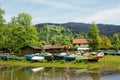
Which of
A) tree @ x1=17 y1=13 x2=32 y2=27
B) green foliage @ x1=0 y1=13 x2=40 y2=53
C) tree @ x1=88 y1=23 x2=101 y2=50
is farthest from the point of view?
tree @ x1=88 y1=23 x2=101 y2=50

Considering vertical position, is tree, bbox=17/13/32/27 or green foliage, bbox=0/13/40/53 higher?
tree, bbox=17/13/32/27

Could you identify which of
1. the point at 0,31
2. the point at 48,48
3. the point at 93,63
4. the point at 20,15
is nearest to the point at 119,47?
the point at 48,48

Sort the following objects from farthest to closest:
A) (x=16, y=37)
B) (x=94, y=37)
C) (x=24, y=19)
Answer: (x=94, y=37), (x=24, y=19), (x=16, y=37)

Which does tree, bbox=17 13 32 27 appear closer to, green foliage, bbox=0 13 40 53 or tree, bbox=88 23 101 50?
green foliage, bbox=0 13 40 53

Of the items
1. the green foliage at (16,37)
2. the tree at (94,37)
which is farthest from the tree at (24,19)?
the tree at (94,37)

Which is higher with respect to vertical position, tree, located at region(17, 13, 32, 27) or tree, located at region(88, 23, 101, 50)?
tree, located at region(17, 13, 32, 27)

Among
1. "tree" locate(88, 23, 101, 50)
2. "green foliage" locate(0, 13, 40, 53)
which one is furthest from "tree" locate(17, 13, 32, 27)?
"tree" locate(88, 23, 101, 50)

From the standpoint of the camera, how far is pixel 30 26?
81.4 m

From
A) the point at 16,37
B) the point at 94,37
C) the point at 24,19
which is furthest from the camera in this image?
the point at 94,37

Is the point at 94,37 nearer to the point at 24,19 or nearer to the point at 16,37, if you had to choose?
the point at 24,19

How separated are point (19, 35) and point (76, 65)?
93.1ft

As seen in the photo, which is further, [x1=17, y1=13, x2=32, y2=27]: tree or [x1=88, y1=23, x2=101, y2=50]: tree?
[x1=88, y1=23, x2=101, y2=50]: tree

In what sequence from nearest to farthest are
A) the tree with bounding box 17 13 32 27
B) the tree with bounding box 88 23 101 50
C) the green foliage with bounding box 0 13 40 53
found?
the green foliage with bounding box 0 13 40 53, the tree with bounding box 17 13 32 27, the tree with bounding box 88 23 101 50

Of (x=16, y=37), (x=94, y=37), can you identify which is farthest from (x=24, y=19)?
(x=94, y=37)
